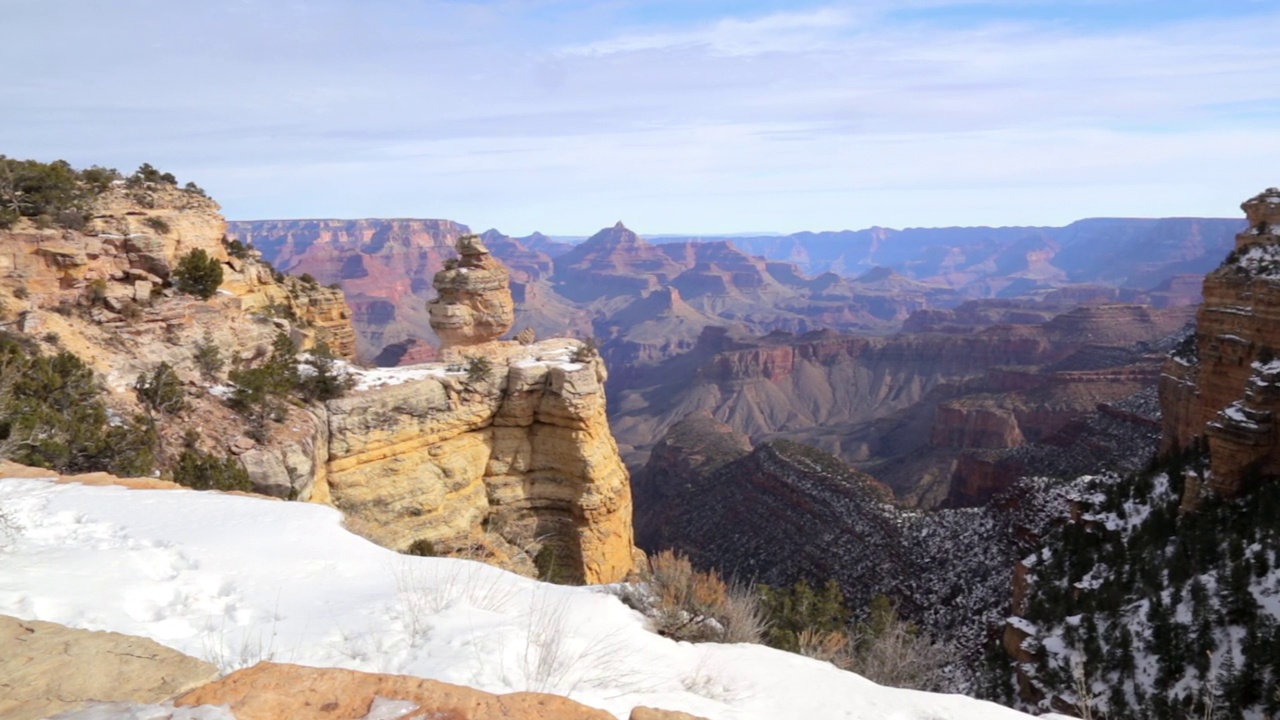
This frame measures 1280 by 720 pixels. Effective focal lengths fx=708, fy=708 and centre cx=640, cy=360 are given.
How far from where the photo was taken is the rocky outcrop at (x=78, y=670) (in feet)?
11.7

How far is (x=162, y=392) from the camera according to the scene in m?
12.0

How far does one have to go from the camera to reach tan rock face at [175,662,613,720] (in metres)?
3.49

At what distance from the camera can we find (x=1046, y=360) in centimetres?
10638

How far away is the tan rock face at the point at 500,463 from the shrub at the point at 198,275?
410 centimetres

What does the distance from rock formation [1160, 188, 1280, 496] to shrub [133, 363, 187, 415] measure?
71.7 ft

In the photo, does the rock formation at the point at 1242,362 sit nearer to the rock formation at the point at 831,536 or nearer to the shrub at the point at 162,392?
the rock formation at the point at 831,536

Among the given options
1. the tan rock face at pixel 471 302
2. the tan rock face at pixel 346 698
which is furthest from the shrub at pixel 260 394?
the tan rock face at pixel 346 698

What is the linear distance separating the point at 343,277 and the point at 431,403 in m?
182

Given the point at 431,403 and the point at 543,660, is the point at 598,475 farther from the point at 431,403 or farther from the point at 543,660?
the point at 543,660

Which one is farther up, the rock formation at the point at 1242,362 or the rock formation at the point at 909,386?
the rock formation at the point at 1242,362

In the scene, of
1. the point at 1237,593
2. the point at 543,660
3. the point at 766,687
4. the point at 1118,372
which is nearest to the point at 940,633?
the point at 1237,593

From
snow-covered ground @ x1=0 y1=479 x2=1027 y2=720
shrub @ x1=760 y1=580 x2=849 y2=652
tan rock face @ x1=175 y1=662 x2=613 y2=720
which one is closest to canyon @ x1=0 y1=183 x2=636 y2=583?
shrub @ x1=760 y1=580 x2=849 y2=652

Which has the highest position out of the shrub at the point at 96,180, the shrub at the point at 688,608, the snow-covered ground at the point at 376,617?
the shrub at the point at 96,180

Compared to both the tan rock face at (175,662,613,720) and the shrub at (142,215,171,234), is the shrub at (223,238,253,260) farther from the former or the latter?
the tan rock face at (175,662,613,720)
